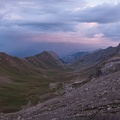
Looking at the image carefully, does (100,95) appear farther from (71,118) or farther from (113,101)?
(71,118)

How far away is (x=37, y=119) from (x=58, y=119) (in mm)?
7335

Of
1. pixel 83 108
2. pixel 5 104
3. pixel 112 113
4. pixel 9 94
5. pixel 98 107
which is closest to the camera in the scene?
pixel 112 113

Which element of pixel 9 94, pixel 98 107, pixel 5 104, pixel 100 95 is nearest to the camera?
pixel 98 107

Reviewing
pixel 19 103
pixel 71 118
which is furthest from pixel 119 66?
pixel 71 118

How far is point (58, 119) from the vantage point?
155 ft

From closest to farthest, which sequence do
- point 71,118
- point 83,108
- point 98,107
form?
point 71,118 → point 98,107 → point 83,108

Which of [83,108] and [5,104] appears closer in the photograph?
[83,108]

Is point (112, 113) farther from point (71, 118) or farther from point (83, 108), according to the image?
point (83, 108)

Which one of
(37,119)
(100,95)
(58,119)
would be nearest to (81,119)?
(58,119)

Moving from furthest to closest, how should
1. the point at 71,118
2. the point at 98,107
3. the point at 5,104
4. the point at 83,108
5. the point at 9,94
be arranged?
the point at 9,94 < the point at 5,104 < the point at 83,108 < the point at 98,107 < the point at 71,118

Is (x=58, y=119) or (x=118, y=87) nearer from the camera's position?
(x=58, y=119)

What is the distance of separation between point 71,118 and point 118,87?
828 inches

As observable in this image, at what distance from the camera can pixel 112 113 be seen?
3988 centimetres

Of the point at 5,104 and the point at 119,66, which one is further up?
the point at 119,66
